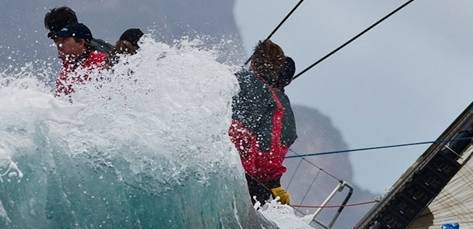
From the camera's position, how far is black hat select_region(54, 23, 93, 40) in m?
3.81

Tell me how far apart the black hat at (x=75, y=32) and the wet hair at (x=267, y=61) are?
692 mm

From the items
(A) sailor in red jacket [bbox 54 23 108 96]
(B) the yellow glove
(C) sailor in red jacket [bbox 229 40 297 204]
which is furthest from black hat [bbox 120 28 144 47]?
(B) the yellow glove

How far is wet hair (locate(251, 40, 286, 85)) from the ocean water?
1.56 feet

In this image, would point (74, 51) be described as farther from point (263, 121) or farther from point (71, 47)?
point (263, 121)

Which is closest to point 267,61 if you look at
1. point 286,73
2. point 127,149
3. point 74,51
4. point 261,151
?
point 286,73

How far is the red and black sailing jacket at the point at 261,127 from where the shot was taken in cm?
379

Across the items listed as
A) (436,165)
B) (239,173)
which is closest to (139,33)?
(239,173)

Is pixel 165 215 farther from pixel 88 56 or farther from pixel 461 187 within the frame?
pixel 461 187

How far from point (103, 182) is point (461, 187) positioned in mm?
5497

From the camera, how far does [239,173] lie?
3342mm

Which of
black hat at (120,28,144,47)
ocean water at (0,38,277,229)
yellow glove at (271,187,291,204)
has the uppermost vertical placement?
black hat at (120,28,144,47)

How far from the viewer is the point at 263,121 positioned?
3898 mm

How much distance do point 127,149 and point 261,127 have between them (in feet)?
4.08

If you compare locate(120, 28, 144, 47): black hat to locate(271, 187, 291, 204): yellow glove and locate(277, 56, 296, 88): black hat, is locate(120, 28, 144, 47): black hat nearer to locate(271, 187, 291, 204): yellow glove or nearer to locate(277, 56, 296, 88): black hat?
locate(277, 56, 296, 88): black hat
